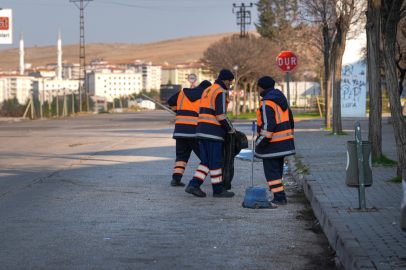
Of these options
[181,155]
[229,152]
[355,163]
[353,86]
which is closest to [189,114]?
[181,155]

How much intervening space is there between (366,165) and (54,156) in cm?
934

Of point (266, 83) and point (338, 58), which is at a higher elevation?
point (338, 58)

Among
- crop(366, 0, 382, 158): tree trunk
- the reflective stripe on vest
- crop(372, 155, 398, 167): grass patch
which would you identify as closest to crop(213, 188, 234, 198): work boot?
the reflective stripe on vest

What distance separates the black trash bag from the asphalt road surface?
32 cm

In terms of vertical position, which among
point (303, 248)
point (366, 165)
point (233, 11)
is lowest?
point (303, 248)

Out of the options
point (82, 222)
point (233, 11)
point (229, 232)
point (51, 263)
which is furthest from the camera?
point (233, 11)

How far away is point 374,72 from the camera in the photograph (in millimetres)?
11328

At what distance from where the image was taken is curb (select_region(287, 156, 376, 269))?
4.38m

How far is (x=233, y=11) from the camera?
221 ft

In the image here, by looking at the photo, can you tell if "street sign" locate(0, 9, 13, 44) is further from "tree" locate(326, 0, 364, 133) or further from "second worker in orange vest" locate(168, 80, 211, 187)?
"second worker in orange vest" locate(168, 80, 211, 187)

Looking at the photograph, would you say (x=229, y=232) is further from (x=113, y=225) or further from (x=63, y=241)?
(x=63, y=241)

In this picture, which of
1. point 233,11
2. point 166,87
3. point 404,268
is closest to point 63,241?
point 404,268

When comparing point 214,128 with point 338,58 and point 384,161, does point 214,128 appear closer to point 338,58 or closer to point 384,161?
point 384,161

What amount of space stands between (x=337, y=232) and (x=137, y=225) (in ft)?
7.31
